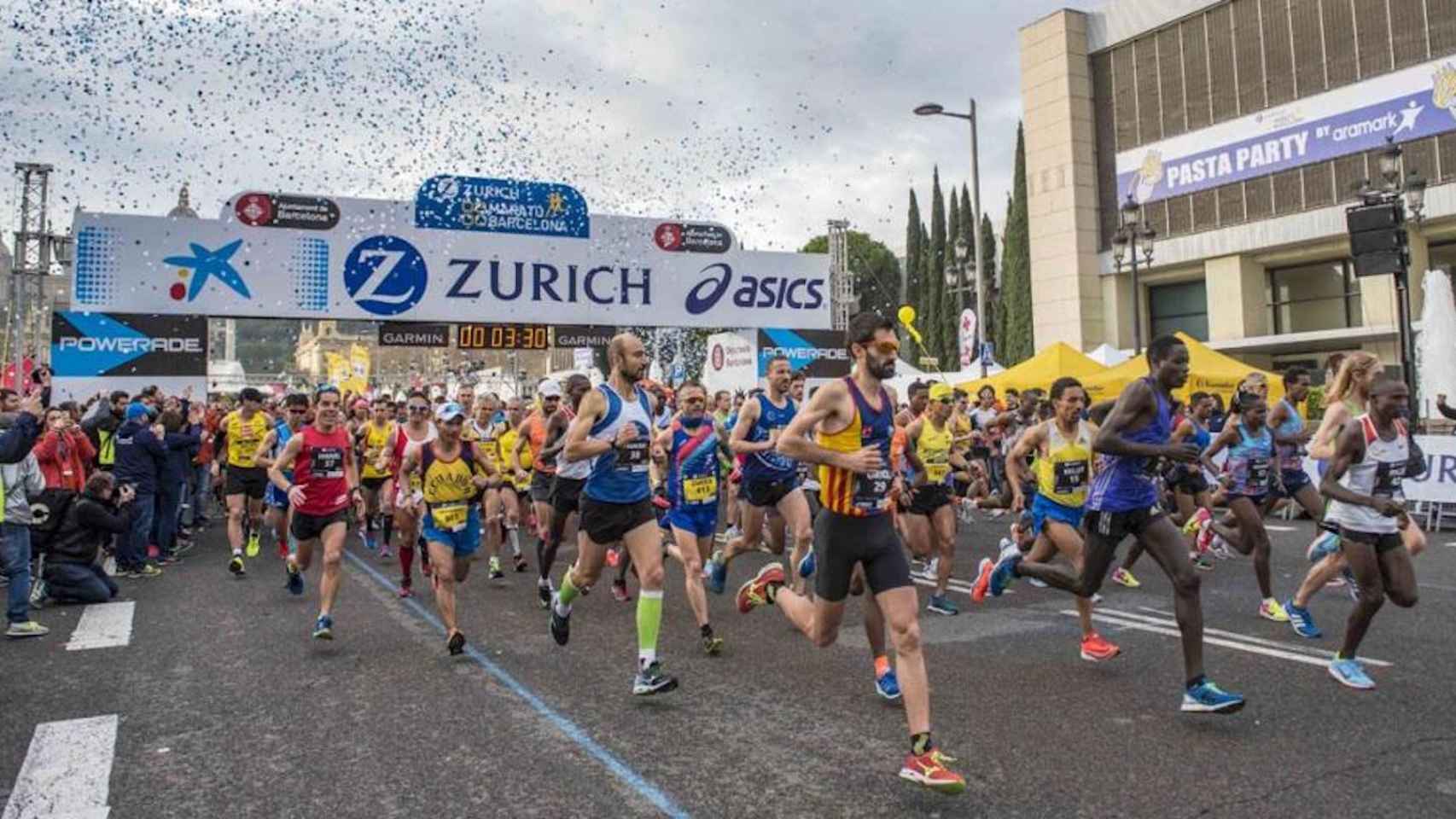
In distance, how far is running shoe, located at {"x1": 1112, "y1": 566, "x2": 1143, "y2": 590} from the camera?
9.37 m

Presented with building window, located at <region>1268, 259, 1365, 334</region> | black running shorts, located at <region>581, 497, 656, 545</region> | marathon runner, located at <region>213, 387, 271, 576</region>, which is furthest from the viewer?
building window, located at <region>1268, 259, 1365, 334</region>

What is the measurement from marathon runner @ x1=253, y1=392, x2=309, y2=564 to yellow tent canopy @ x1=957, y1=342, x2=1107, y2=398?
14501 mm

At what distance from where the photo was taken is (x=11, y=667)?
6.96 m

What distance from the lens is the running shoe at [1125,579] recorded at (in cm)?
937

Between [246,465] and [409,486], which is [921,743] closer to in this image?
[409,486]

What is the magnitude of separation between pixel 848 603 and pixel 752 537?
1064mm

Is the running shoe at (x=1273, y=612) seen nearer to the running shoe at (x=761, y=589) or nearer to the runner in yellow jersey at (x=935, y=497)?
the runner in yellow jersey at (x=935, y=497)

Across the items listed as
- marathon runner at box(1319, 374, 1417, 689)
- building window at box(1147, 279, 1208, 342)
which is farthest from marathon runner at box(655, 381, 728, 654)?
building window at box(1147, 279, 1208, 342)

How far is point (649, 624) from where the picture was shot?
581 cm

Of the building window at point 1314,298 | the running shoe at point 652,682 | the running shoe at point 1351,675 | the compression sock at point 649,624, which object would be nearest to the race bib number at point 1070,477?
the running shoe at point 1351,675

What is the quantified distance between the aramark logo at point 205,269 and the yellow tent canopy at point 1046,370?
14.8 m

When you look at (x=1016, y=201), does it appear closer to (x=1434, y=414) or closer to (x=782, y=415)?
(x=1434, y=414)

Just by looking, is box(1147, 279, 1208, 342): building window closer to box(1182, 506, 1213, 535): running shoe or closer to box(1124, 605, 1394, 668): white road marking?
box(1182, 506, 1213, 535): running shoe

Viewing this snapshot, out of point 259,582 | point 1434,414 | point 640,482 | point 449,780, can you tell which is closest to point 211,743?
point 449,780
